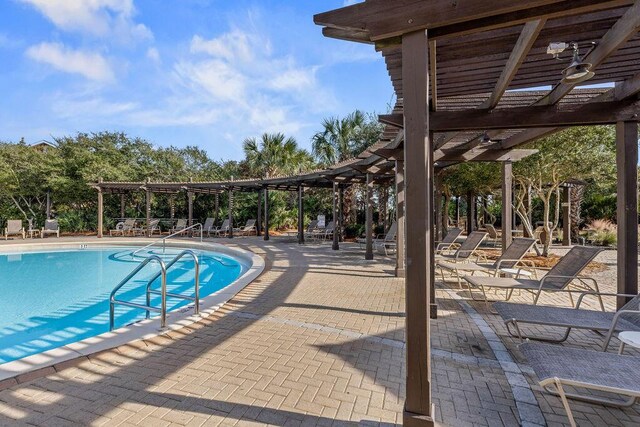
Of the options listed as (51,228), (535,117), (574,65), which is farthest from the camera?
(51,228)

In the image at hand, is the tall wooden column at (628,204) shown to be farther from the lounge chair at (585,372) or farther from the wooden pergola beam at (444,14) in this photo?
the wooden pergola beam at (444,14)

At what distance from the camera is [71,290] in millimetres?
7477

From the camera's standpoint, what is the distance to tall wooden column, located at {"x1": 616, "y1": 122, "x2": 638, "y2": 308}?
12.5 ft

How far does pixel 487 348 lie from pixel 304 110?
21.3m

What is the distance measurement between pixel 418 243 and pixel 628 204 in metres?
3.58

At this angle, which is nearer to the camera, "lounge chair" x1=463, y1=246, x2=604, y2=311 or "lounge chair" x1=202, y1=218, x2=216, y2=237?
"lounge chair" x1=463, y1=246, x2=604, y2=311

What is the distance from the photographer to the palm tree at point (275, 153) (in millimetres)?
19156

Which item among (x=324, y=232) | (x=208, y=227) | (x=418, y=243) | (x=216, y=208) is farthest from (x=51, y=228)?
(x=418, y=243)

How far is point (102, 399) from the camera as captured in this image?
2.40 meters

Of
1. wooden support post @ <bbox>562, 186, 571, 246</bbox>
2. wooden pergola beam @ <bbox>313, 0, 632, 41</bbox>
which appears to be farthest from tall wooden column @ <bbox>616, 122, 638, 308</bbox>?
wooden support post @ <bbox>562, 186, 571, 246</bbox>

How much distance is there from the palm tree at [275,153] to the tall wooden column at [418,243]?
1741 cm

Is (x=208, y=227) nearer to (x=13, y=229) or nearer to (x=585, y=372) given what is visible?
(x=13, y=229)

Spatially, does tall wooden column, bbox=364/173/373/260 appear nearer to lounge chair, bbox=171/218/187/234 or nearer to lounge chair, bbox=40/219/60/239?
lounge chair, bbox=171/218/187/234

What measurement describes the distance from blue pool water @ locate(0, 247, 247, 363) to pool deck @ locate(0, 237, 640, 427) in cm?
255
